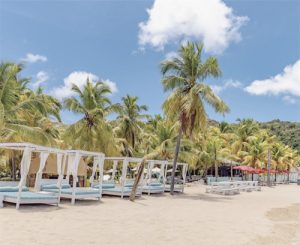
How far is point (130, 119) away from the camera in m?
32.9

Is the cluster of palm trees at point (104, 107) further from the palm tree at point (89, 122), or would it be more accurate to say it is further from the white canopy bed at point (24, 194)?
the white canopy bed at point (24, 194)

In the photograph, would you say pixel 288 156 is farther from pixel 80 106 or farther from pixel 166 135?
pixel 80 106

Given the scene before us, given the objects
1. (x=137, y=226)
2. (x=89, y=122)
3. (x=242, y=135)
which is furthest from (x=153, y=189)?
(x=242, y=135)

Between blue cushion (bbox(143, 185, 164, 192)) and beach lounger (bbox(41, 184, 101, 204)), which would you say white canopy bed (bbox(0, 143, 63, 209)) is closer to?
beach lounger (bbox(41, 184, 101, 204))

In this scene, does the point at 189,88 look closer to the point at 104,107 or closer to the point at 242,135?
the point at 104,107

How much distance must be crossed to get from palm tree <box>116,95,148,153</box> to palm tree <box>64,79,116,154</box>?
852 cm

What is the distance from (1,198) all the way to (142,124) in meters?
22.0

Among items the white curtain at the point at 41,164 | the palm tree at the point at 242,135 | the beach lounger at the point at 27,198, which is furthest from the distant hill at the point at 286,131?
the beach lounger at the point at 27,198

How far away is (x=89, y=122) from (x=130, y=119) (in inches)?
371

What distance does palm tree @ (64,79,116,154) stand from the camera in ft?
75.9

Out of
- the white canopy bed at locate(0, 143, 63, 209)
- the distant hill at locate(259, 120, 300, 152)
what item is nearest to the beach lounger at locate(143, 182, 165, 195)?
the white canopy bed at locate(0, 143, 63, 209)

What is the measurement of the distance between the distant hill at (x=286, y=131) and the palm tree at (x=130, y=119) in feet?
164

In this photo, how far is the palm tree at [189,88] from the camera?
2208cm

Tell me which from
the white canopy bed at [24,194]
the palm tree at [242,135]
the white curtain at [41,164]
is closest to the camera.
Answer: the white canopy bed at [24,194]
